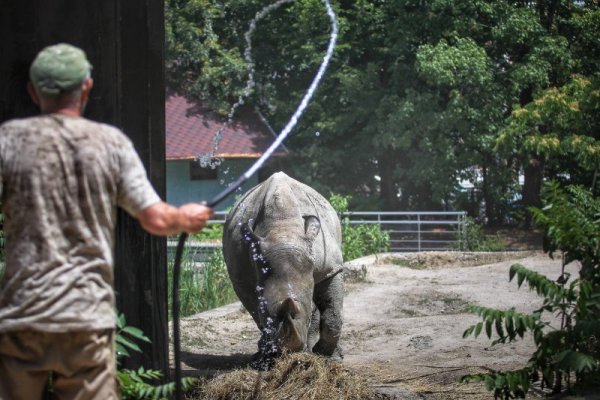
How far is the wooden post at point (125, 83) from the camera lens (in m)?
5.40

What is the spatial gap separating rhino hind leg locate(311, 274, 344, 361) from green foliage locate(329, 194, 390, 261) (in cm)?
956

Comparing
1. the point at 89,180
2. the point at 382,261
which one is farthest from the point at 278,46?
the point at 89,180

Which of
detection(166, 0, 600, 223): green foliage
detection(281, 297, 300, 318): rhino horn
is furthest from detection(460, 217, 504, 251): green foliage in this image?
detection(281, 297, 300, 318): rhino horn

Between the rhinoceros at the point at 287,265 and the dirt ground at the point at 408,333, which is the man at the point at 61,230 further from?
the dirt ground at the point at 408,333

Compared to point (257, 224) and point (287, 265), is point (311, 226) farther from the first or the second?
point (287, 265)

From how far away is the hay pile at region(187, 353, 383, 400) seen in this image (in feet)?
23.0

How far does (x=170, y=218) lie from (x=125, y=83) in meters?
2.51

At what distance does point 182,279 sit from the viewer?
12953 millimetres

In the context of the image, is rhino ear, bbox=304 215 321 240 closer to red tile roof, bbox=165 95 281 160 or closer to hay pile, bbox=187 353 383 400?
hay pile, bbox=187 353 383 400

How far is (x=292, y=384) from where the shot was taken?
7102 mm

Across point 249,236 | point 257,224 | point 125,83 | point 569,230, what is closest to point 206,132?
point 257,224

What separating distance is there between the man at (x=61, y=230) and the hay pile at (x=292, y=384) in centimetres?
329

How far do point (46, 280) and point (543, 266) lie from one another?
14.3 meters

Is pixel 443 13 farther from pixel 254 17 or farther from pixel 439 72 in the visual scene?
pixel 254 17
